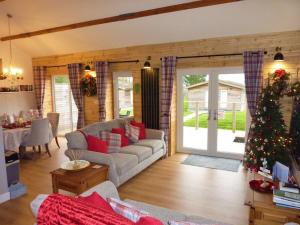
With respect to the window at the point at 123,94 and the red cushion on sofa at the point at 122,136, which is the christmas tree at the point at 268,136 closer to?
the red cushion on sofa at the point at 122,136

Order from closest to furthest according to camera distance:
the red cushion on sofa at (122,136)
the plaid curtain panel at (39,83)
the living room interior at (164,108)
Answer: the living room interior at (164,108)
the red cushion on sofa at (122,136)
the plaid curtain panel at (39,83)

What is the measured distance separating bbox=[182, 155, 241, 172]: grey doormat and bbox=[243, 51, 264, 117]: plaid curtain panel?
1151 millimetres

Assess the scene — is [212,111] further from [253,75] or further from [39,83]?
[39,83]

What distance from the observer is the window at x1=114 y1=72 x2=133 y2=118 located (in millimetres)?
6316

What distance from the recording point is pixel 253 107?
4648 millimetres

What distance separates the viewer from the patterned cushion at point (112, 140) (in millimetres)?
4240

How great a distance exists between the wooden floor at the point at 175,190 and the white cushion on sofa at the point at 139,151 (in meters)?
0.36

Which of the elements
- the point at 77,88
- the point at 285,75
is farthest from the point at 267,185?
the point at 77,88

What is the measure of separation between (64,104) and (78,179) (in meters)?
5.18

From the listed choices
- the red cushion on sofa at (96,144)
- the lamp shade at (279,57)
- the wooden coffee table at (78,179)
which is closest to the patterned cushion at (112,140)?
the red cushion on sofa at (96,144)

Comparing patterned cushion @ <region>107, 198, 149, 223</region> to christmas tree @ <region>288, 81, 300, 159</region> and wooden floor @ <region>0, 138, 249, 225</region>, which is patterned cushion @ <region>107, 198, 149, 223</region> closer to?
wooden floor @ <region>0, 138, 249, 225</region>

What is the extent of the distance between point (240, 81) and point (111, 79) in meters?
3.33

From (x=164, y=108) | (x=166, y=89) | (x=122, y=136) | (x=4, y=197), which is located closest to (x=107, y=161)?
(x=122, y=136)

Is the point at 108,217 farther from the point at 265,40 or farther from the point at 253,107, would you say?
the point at 265,40
